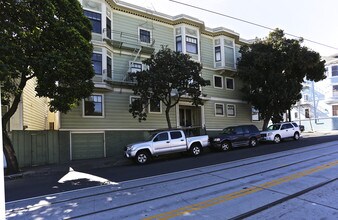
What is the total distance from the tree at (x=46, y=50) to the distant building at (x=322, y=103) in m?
41.3

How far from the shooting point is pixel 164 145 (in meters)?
18.2

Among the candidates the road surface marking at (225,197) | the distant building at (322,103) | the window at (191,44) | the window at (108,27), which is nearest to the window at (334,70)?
the distant building at (322,103)

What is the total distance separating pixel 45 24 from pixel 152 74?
25.6 feet

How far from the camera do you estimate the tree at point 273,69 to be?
91.5 ft

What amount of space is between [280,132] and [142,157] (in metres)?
13.2

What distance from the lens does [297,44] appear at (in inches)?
1120

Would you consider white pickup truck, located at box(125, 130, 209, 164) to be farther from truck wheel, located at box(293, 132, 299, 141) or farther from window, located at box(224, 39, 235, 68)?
window, located at box(224, 39, 235, 68)

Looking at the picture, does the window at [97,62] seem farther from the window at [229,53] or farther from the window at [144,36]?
the window at [229,53]

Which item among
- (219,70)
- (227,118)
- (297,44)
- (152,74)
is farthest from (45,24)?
(297,44)

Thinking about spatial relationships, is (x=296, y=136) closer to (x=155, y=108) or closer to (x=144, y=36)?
(x=155, y=108)

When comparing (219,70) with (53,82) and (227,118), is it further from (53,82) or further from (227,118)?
(53,82)

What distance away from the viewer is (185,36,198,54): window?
88.8ft

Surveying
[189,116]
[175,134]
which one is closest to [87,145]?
[175,134]

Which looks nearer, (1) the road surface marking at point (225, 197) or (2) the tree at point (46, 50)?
(1) the road surface marking at point (225, 197)
